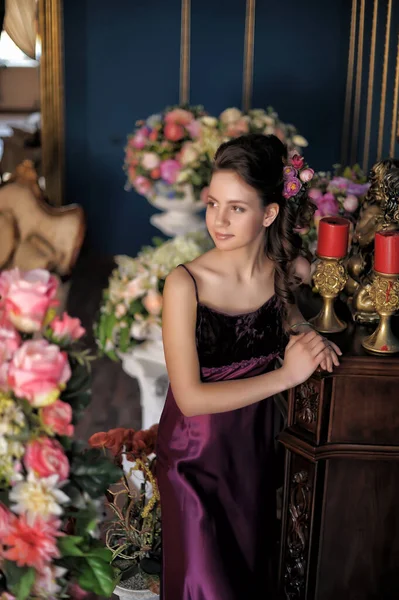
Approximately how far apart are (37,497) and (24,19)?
18.7 feet

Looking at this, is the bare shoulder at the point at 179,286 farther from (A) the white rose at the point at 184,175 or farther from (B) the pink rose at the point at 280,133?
(B) the pink rose at the point at 280,133

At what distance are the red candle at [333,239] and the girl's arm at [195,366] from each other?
285 millimetres

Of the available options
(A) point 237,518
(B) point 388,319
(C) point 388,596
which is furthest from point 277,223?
(C) point 388,596

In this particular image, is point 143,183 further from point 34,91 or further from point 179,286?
point 34,91

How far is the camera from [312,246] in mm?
2926

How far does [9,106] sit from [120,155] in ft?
3.29

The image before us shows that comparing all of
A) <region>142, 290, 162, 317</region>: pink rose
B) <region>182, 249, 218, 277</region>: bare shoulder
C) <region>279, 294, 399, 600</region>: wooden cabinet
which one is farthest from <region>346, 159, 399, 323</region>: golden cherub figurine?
<region>142, 290, 162, 317</region>: pink rose

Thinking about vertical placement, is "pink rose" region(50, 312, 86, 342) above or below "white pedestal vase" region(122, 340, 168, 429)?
above

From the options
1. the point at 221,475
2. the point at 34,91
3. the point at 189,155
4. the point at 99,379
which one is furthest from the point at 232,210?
the point at 34,91

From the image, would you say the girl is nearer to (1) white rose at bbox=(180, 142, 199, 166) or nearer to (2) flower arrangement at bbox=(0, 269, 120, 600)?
(2) flower arrangement at bbox=(0, 269, 120, 600)

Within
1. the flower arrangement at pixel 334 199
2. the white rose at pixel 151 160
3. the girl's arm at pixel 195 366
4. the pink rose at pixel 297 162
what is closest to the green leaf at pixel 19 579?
the girl's arm at pixel 195 366

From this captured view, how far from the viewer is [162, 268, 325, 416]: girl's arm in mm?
1882

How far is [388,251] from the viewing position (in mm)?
1931

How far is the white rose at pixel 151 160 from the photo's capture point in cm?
400
